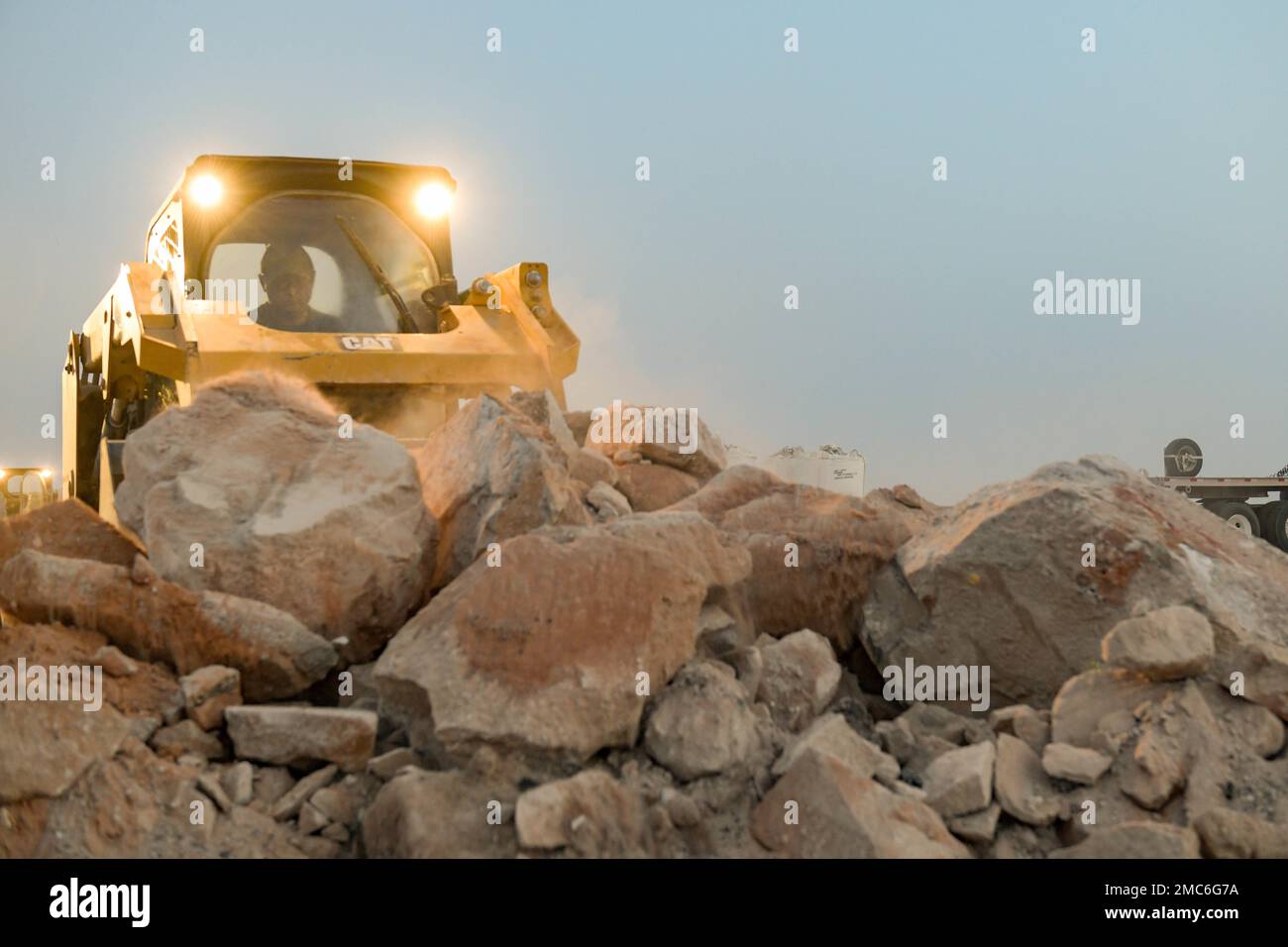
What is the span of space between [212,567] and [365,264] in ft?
12.3

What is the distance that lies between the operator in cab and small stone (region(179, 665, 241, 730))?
3658mm

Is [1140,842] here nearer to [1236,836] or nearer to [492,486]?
[1236,836]

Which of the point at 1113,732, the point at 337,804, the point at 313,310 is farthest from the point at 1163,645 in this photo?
the point at 313,310

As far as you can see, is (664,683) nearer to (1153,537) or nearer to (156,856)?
(156,856)

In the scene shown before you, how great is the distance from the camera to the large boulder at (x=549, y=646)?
11.3 feet

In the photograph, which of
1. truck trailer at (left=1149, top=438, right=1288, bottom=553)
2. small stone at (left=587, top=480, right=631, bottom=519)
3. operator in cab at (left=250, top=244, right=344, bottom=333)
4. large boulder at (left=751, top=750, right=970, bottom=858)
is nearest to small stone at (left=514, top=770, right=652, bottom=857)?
large boulder at (left=751, top=750, right=970, bottom=858)

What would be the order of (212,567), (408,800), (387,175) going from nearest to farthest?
(408,800)
(212,567)
(387,175)

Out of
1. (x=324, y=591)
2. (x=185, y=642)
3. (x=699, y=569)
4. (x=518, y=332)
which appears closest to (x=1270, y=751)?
(x=699, y=569)

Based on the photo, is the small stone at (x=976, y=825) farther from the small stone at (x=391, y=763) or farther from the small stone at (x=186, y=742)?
the small stone at (x=186, y=742)

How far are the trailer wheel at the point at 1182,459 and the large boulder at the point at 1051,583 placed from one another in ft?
40.9

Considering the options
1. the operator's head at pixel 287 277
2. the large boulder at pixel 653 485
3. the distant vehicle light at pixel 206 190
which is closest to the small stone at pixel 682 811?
the large boulder at pixel 653 485

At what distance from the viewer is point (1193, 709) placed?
→ 3641 mm

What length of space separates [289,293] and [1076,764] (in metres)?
5.19

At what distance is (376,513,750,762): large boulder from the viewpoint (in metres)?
3.46
